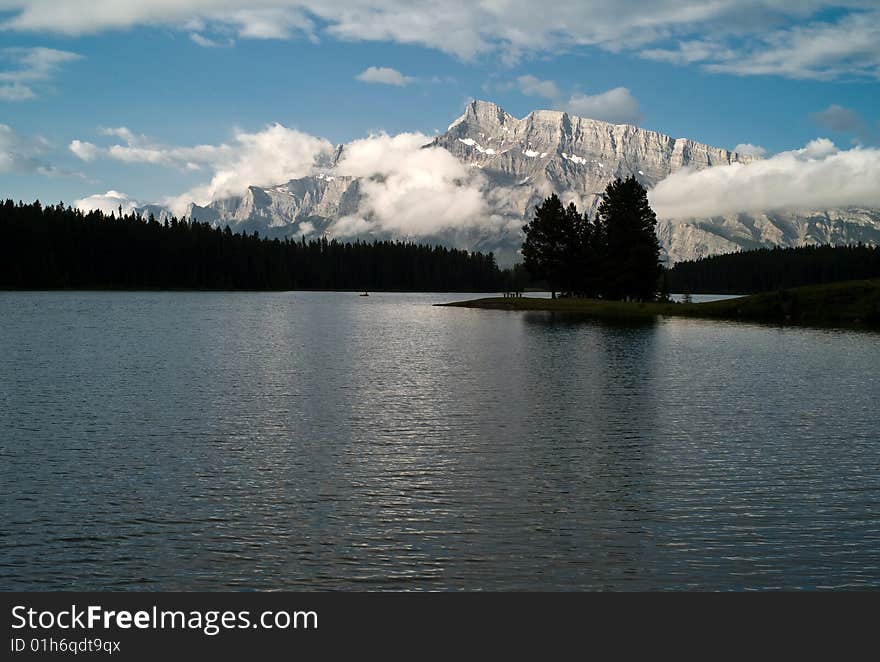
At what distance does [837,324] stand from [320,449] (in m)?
106

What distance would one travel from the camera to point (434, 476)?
90.9 ft

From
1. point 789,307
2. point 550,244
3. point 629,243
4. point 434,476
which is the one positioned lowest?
point 434,476

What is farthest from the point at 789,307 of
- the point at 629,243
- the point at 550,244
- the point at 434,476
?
the point at 434,476

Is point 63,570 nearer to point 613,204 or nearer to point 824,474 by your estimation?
point 824,474

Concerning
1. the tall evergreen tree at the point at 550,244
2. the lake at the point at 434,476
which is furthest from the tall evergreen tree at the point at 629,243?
the lake at the point at 434,476

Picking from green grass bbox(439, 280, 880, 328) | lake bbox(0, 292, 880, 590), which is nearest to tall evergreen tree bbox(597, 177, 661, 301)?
green grass bbox(439, 280, 880, 328)

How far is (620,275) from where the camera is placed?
14588 cm

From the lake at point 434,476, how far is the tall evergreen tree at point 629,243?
8279 cm

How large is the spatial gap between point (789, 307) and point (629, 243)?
102ft

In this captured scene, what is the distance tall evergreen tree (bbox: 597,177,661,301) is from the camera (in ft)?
468

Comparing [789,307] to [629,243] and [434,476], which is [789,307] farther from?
[434,476]

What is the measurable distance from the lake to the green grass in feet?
204

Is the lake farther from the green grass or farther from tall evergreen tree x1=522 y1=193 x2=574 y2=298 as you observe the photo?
tall evergreen tree x1=522 y1=193 x2=574 y2=298

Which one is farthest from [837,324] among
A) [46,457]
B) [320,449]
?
[46,457]
